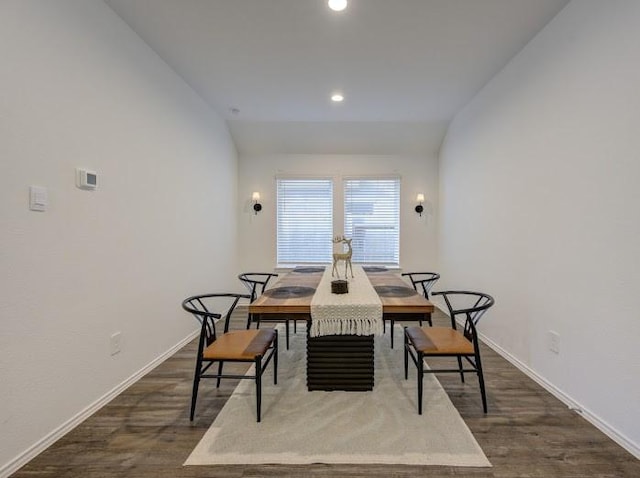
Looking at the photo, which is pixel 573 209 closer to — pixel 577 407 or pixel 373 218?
pixel 577 407

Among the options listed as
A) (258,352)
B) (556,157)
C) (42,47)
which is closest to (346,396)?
(258,352)

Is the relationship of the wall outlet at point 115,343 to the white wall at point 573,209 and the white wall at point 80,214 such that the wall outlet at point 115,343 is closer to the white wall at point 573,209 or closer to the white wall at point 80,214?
the white wall at point 80,214

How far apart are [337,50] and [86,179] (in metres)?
2.14

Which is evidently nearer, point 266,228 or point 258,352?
point 258,352

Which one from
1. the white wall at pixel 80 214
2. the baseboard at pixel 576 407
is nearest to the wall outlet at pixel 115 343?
the white wall at pixel 80 214

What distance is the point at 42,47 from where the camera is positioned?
1.74m

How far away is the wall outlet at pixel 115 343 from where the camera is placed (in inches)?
89.0

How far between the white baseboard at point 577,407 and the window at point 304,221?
9.56ft

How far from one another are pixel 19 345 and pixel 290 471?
1.51m

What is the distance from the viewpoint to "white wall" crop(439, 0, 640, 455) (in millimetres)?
1746

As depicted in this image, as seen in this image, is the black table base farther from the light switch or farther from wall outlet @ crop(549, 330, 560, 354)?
the light switch

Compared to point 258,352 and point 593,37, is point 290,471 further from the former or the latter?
point 593,37

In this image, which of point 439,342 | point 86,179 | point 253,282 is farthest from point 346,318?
point 86,179

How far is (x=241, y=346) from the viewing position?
2.11 m
